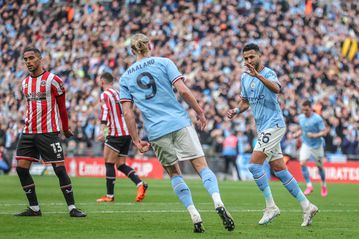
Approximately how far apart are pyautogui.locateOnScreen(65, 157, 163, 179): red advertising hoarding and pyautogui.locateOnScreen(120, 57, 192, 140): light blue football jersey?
21153 mm

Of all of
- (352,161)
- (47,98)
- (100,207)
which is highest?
(47,98)

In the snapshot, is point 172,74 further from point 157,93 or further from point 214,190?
point 214,190

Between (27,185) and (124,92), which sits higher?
(124,92)

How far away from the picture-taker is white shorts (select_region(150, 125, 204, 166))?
10422mm

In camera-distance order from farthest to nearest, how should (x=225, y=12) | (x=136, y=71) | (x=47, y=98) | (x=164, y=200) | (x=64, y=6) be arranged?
(x=64, y=6), (x=225, y=12), (x=164, y=200), (x=47, y=98), (x=136, y=71)

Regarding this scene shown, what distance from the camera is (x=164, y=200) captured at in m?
17.5

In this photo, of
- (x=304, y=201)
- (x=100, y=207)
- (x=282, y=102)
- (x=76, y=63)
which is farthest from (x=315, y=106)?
(x=304, y=201)

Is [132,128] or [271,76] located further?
[271,76]

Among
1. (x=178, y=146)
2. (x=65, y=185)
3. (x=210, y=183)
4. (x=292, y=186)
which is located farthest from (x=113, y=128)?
(x=210, y=183)

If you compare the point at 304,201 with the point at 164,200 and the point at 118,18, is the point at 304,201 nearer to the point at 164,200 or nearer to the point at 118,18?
the point at 164,200

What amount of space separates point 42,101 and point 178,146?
Answer: 3.02 meters

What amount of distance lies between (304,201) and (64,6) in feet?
101

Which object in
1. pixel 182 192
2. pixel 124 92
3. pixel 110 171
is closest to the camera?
pixel 182 192

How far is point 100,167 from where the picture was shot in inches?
1282
